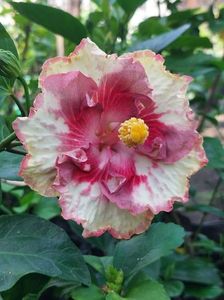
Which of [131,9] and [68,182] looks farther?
[131,9]

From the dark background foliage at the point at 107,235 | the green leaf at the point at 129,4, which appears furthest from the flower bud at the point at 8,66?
the green leaf at the point at 129,4

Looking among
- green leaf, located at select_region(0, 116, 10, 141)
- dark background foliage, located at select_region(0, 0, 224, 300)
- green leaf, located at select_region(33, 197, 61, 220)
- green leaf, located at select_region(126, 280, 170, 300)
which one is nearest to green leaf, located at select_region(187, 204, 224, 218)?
dark background foliage, located at select_region(0, 0, 224, 300)

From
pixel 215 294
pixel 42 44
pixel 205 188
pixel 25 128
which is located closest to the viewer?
pixel 25 128

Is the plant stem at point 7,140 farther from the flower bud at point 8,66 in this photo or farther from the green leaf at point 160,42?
the green leaf at point 160,42

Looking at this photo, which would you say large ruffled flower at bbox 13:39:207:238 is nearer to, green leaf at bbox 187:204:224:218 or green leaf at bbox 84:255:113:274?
green leaf at bbox 84:255:113:274

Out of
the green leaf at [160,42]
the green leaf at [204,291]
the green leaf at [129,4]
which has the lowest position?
the green leaf at [204,291]

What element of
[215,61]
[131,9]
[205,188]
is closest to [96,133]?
[131,9]

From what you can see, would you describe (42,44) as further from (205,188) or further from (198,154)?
(198,154)
